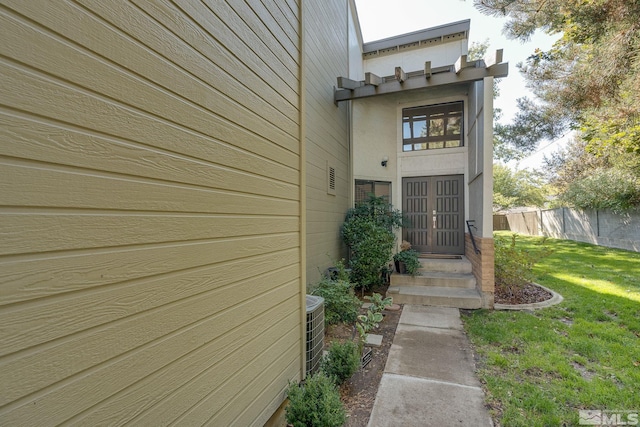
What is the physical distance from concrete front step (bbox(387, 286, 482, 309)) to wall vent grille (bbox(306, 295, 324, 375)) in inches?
114

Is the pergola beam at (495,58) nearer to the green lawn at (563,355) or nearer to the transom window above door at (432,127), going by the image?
the transom window above door at (432,127)

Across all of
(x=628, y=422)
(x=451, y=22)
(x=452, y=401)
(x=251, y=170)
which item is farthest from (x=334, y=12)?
(x=628, y=422)

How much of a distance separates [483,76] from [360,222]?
3357 mm

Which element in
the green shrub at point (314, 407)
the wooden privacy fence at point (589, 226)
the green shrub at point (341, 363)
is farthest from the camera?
the wooden privacy fence at point (589, 226)

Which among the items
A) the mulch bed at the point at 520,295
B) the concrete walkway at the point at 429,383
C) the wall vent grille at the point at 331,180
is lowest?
the concrete walkway at the point at 429,383

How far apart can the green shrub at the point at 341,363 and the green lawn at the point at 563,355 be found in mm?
1196

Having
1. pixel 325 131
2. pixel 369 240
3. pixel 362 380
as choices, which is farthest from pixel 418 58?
pixel 362 380

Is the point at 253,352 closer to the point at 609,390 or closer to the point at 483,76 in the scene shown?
the point at 609,390

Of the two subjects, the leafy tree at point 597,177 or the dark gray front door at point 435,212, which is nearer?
the dark gray front door at point 435,212

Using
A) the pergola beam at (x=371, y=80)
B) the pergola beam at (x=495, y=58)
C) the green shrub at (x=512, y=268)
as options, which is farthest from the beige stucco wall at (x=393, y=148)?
the green shrub at (x=512, y=268)

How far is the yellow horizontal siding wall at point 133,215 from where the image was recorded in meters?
0.78

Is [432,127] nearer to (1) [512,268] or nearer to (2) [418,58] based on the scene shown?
(2) [418,58]

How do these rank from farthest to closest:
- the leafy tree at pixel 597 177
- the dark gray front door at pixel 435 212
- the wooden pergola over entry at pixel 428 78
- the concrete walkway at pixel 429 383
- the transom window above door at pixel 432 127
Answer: the leafy tree at pixel 597 177
the transom window above door at pixel 432 127
the dark gray front door at pixel 435 212
the wooden pergola over entry at pixel 428 78
the concrete walkway at pixel 429 383

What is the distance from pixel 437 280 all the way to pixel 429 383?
3.16m
